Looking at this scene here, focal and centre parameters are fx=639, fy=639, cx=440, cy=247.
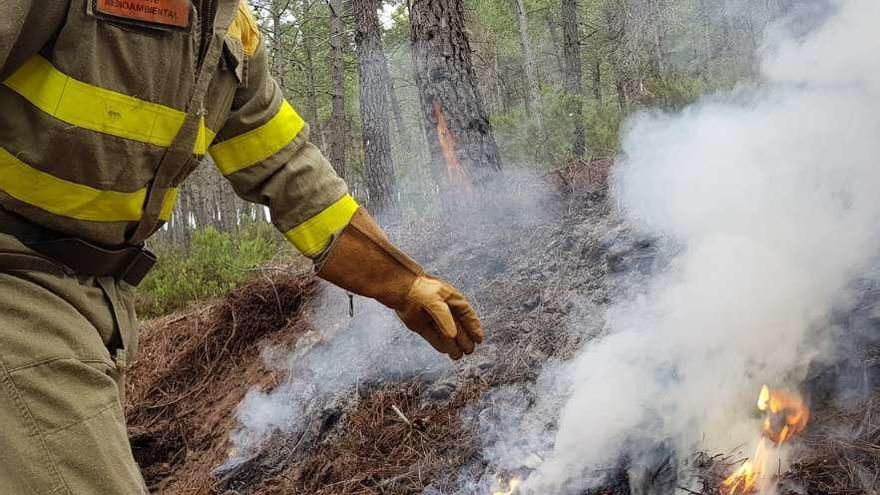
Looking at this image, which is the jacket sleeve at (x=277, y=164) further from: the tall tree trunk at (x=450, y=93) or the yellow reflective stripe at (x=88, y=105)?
the tall tree trunk at (x=450, y=93)

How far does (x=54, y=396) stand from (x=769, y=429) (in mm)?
2420

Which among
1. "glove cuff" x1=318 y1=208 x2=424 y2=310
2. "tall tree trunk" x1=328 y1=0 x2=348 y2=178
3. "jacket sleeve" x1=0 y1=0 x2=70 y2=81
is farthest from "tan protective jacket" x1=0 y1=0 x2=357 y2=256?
"tall tree trunk" x1=328 y1=0 x2=348 y2=178

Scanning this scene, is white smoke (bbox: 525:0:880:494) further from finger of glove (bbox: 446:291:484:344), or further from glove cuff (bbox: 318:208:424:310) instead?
glove cuff (bbox: 318:208:424:310)

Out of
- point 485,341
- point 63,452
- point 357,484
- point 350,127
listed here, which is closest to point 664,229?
point 485,341

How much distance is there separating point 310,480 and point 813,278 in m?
2.56

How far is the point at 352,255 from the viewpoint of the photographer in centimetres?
214

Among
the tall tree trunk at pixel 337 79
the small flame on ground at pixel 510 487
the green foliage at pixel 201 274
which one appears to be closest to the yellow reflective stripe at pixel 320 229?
the small flame on ground at pixel 510 487

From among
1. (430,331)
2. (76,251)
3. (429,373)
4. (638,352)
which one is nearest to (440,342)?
(430,331)

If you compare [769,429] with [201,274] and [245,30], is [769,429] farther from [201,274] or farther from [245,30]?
[201,274]

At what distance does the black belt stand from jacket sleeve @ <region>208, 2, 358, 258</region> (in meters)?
0.41

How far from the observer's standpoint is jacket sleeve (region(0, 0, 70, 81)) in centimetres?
131

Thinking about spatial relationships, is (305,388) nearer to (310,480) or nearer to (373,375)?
(373,375)

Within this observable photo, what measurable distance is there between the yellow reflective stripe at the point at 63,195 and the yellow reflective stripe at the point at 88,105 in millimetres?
147

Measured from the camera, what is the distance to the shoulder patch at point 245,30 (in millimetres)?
1834
